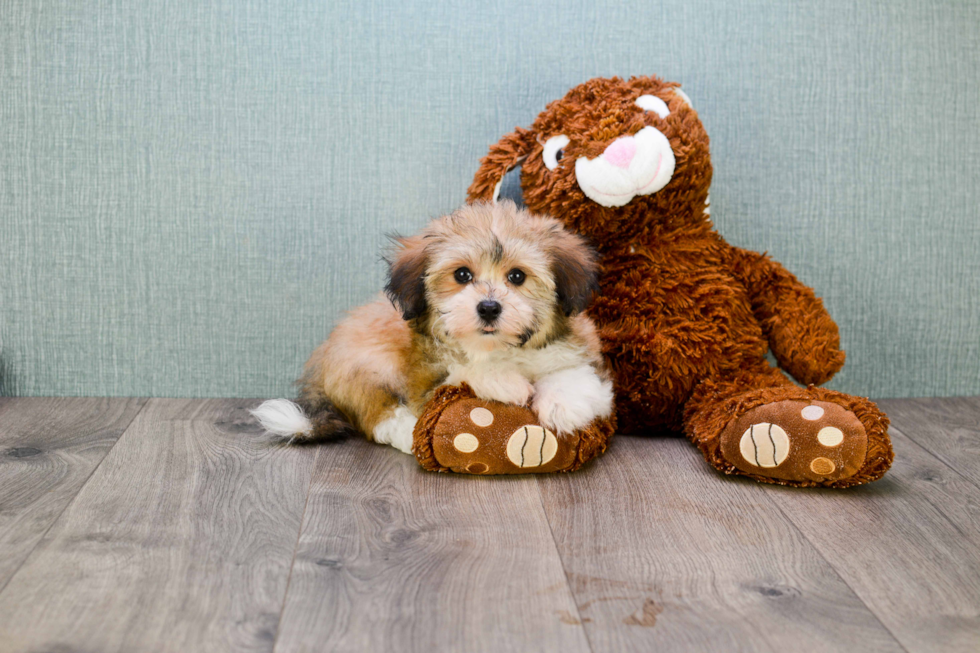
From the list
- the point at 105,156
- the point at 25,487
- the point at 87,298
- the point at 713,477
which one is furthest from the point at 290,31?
the point at 713,477

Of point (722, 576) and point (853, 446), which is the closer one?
point (722, 576)

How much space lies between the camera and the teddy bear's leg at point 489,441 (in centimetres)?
152

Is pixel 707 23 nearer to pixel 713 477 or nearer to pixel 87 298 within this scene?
pixel 713 477

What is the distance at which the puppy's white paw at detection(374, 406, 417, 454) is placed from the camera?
5.48 feet

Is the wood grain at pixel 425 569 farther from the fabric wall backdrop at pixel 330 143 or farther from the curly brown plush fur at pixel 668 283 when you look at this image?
the fabric wall backdrop at pixel 330 143

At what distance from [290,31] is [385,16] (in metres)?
0.23

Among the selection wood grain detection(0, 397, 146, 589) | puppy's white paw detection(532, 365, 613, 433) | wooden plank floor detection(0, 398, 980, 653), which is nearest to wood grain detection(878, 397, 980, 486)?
wooden plank floor detection(0, 398, 980, 653)

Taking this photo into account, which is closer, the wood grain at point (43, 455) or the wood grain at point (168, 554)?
the wood grain at point (168, 554)

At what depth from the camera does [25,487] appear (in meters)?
1.47

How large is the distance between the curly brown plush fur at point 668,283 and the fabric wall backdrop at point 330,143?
293 mm

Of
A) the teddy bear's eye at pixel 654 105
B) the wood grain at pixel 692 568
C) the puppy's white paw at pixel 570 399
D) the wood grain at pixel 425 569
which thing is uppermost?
the teddy bear's eye at pixel 654 105

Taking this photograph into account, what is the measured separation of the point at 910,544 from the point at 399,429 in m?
0.92

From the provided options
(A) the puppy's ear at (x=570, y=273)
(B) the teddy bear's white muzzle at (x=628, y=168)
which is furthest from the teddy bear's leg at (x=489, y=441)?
(B) the teddy bear's white muzzle at (x=628, y=168)

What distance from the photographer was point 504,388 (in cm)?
155
